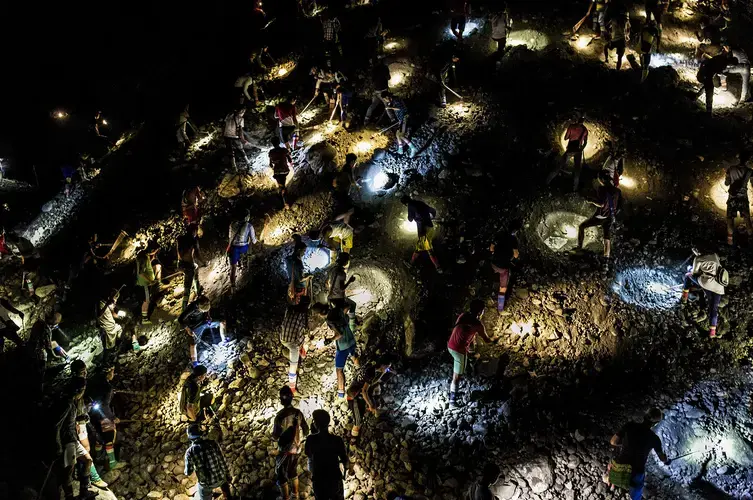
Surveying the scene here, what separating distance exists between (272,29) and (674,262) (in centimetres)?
2140

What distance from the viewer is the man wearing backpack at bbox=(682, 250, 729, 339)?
32.3ft

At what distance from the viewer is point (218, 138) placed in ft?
63.2

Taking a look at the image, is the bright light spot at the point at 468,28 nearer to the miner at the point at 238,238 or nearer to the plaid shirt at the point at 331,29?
the plaid shirt at the point at 331,29

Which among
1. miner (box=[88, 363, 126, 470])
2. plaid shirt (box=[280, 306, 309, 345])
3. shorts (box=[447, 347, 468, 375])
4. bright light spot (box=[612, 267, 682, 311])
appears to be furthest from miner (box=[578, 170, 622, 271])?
miner (box=[88, 363, 126, 470])

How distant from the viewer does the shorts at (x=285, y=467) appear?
7859 mm

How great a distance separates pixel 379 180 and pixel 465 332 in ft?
24.3

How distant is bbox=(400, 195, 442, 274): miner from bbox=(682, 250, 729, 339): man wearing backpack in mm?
5571

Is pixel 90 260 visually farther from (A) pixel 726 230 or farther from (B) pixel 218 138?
(A) pixel 726 230

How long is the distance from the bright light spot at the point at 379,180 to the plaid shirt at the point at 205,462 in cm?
939

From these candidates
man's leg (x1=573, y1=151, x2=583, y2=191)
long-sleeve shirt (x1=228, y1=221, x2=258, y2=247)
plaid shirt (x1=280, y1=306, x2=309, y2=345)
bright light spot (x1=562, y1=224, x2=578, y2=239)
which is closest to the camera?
plaid shirt (x1=280, y1=306, x2=309, y2=345)

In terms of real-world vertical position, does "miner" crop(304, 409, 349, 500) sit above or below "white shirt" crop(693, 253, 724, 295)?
above

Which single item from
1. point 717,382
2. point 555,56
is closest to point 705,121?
point 555,56

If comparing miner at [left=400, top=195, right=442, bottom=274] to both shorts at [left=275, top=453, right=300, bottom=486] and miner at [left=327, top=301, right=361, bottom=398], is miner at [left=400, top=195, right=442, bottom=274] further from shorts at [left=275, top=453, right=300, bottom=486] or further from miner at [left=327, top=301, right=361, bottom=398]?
shorts at [left=275, top=453, right=300, bottom=486]

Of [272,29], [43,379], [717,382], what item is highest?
[272,29]
